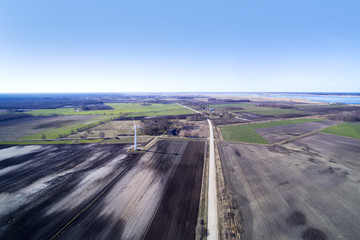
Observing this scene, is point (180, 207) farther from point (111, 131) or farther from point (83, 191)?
point (111, 131)

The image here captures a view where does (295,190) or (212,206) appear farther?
(295,190)

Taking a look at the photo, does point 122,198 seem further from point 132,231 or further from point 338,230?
point 338,230

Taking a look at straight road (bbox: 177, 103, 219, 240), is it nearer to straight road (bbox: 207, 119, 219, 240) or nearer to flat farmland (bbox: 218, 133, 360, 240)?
straight road (bbox: 207, 119, 219, 240)

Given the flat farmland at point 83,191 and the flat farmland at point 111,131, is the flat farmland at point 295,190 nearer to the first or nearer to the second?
the flat farmland at point 83,191

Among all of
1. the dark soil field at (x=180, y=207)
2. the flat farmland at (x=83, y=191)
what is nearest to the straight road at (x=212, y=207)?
the dark soil field at (x=180, y=207)

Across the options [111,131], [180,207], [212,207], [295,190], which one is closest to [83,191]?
[180,207]

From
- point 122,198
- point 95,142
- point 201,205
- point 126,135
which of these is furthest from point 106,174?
point 126,135
